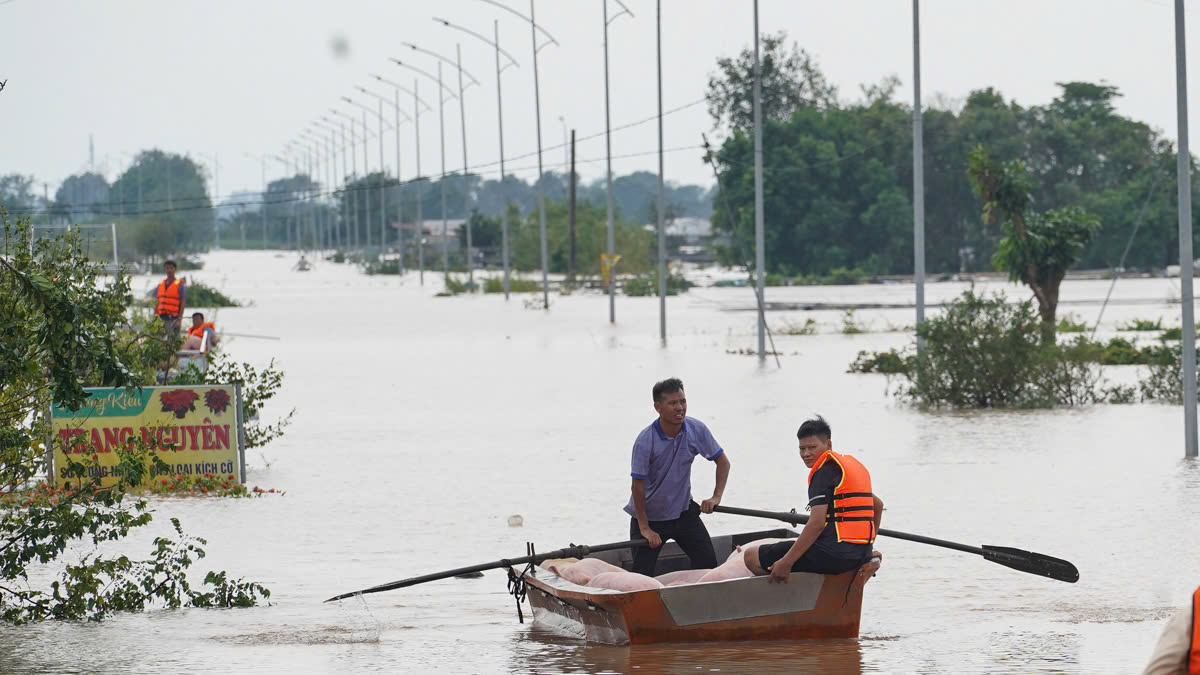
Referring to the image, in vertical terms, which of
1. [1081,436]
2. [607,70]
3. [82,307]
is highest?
[607,70]

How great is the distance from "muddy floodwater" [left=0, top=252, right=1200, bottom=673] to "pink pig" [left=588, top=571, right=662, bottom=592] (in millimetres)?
340

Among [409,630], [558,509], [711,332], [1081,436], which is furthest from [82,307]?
[711,332]

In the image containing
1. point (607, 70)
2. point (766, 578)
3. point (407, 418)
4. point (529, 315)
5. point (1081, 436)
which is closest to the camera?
point (766, 578)

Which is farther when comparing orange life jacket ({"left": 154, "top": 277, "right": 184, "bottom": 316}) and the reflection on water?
orange life jacket ({"left": 154, "top": 277, "right": 184, "bottom": 316})

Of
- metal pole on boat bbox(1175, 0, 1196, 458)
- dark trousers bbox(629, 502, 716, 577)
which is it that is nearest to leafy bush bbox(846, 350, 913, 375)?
metal pole on boat bbox(1175, 0, 1196, 458)

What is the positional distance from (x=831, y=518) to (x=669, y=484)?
1466mm

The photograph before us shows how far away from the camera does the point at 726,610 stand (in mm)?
10219

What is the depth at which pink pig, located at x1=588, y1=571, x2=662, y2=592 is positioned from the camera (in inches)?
406

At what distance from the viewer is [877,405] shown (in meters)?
26.3

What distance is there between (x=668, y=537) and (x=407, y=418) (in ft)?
46.2

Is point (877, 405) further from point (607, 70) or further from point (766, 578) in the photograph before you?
point (607, 70)

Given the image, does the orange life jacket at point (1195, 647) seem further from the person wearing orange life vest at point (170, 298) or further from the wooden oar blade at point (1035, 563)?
Result: the person wearing orange life vest at point (170, 298)

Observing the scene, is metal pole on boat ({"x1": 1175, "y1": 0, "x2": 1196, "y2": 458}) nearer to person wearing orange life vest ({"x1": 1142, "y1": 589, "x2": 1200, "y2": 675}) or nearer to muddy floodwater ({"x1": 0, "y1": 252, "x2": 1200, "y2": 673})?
muddy floodwater ({"x1": 0, "y1": 252, "x2": 1200, "y2": 673})

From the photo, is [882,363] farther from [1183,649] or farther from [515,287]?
[515,287]
